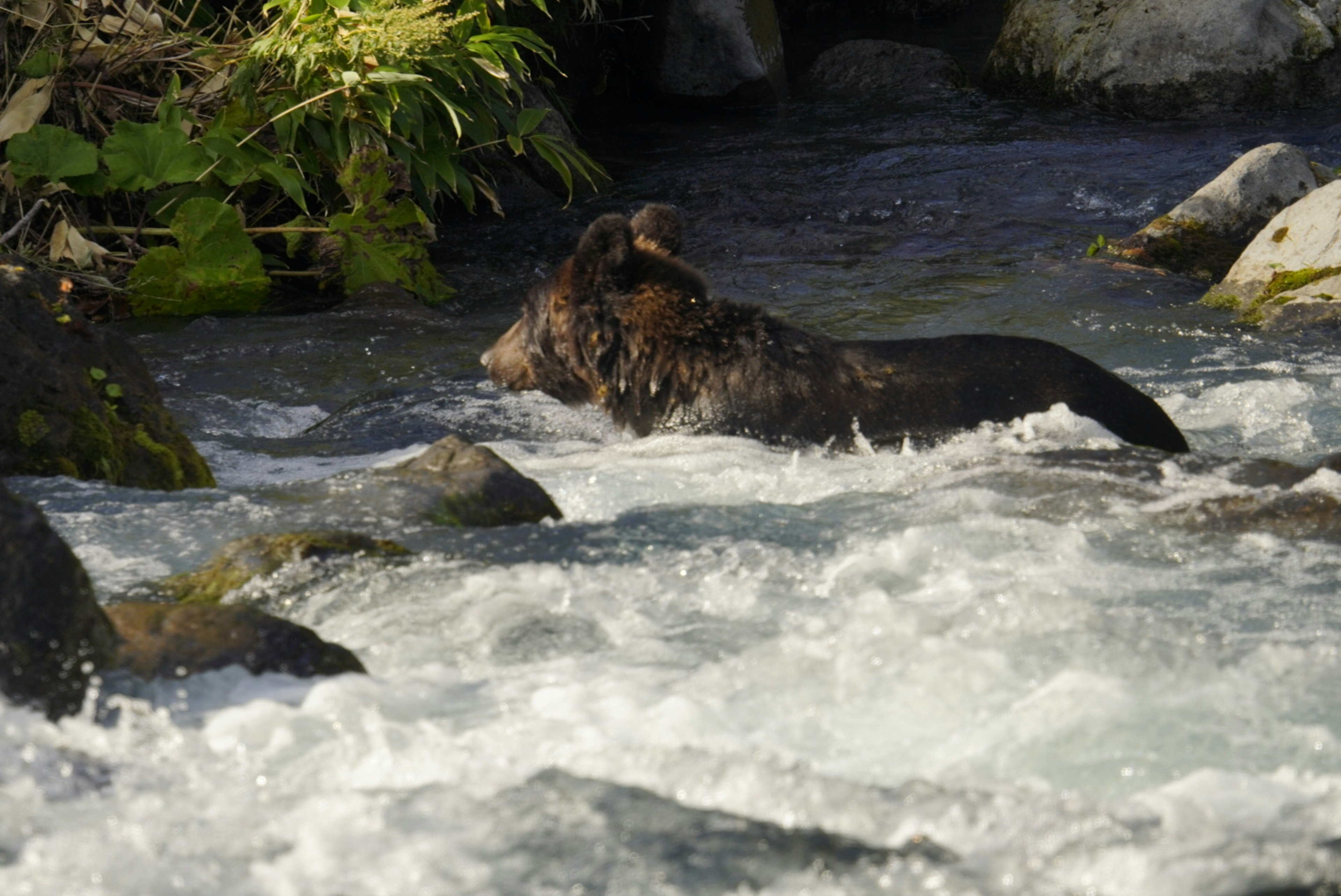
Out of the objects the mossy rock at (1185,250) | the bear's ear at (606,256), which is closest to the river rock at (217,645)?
the bear's ear at (606,256)

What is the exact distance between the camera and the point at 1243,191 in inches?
330

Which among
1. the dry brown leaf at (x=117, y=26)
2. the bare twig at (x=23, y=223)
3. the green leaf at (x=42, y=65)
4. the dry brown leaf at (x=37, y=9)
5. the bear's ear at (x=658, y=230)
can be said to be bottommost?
the bare twig at (x=23, y=223)

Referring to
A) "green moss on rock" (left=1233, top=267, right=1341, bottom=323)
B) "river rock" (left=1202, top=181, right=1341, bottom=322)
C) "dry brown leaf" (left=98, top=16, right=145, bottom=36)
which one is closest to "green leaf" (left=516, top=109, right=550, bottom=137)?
"dry brown leaf" (left=98, top=16, right=145, bottom=36)

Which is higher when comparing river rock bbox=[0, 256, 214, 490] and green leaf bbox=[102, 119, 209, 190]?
green leaf bbox=[102, 119, 209, 190]

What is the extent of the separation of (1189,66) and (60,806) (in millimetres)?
11899

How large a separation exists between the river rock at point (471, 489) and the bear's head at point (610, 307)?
101 cm

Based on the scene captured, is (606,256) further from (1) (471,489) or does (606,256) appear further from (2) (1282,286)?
(2) (1282,286)

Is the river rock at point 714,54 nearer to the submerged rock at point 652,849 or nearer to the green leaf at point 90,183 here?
the green leaf at point 90,183

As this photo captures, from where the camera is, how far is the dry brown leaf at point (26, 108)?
7391 mm

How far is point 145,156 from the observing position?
296 inches

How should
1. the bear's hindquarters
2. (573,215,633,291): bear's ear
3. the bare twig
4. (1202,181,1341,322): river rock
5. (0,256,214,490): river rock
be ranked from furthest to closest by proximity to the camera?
(1202,181,1341,322): river rock < the bare twig < (573,215,633,291): bear's ear < the bear's hindquarters < (0,256,214,490): river rock

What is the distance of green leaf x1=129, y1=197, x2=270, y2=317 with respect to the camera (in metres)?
7.53

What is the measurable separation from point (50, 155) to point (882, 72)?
900 cm

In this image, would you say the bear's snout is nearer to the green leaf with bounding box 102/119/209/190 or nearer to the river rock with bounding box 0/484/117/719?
the green leaf with bounding box 102/119/209/190
